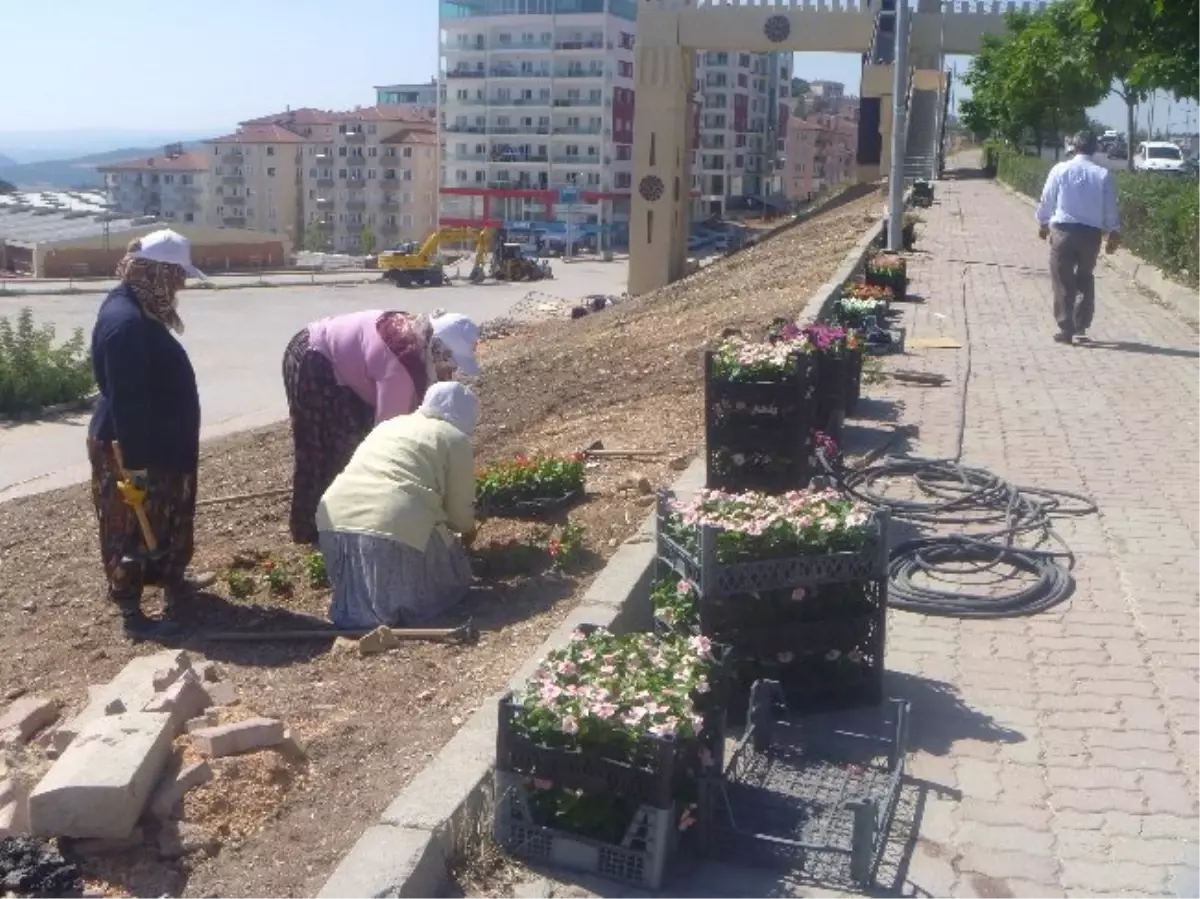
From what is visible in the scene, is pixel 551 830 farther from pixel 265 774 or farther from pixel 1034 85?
pixel 1034 85

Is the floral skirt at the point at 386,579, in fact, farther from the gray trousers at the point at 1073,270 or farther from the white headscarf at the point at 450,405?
the gray trousers at the point at 1073,270

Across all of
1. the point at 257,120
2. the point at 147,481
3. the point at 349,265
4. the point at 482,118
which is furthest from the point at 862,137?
the point at 257,120

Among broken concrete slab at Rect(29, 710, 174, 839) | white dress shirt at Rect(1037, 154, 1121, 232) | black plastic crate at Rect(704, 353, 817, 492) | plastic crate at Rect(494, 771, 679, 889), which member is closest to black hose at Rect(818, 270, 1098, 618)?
black plastic crate at Rect(704, 353, 817, 492)

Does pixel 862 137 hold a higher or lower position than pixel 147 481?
higher

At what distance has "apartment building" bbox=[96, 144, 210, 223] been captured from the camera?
415ft

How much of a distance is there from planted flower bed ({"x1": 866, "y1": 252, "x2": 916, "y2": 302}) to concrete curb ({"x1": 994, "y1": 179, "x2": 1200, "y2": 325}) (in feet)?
6.92

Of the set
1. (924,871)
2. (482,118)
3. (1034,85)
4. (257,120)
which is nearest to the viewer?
(924,871)

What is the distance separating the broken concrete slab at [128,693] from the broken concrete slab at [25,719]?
0.17 meters

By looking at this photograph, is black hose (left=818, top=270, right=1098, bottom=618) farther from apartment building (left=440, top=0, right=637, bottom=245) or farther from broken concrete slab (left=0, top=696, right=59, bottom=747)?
apartment building (left=440, top=0, right=637, bottom=245)

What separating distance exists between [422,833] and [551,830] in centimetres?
33

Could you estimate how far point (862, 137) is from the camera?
39.0 metres

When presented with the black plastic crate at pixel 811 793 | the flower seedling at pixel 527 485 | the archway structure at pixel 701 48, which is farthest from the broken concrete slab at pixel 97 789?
the archway structure at pixel 701 48

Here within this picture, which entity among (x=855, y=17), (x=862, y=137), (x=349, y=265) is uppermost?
(x=855, y=17)

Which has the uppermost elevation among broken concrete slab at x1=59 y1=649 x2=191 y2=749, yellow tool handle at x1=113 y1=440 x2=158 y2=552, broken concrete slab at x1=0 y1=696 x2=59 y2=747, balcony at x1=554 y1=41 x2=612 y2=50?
balcony at x1=554 y1=41 x2=612 y2=50
